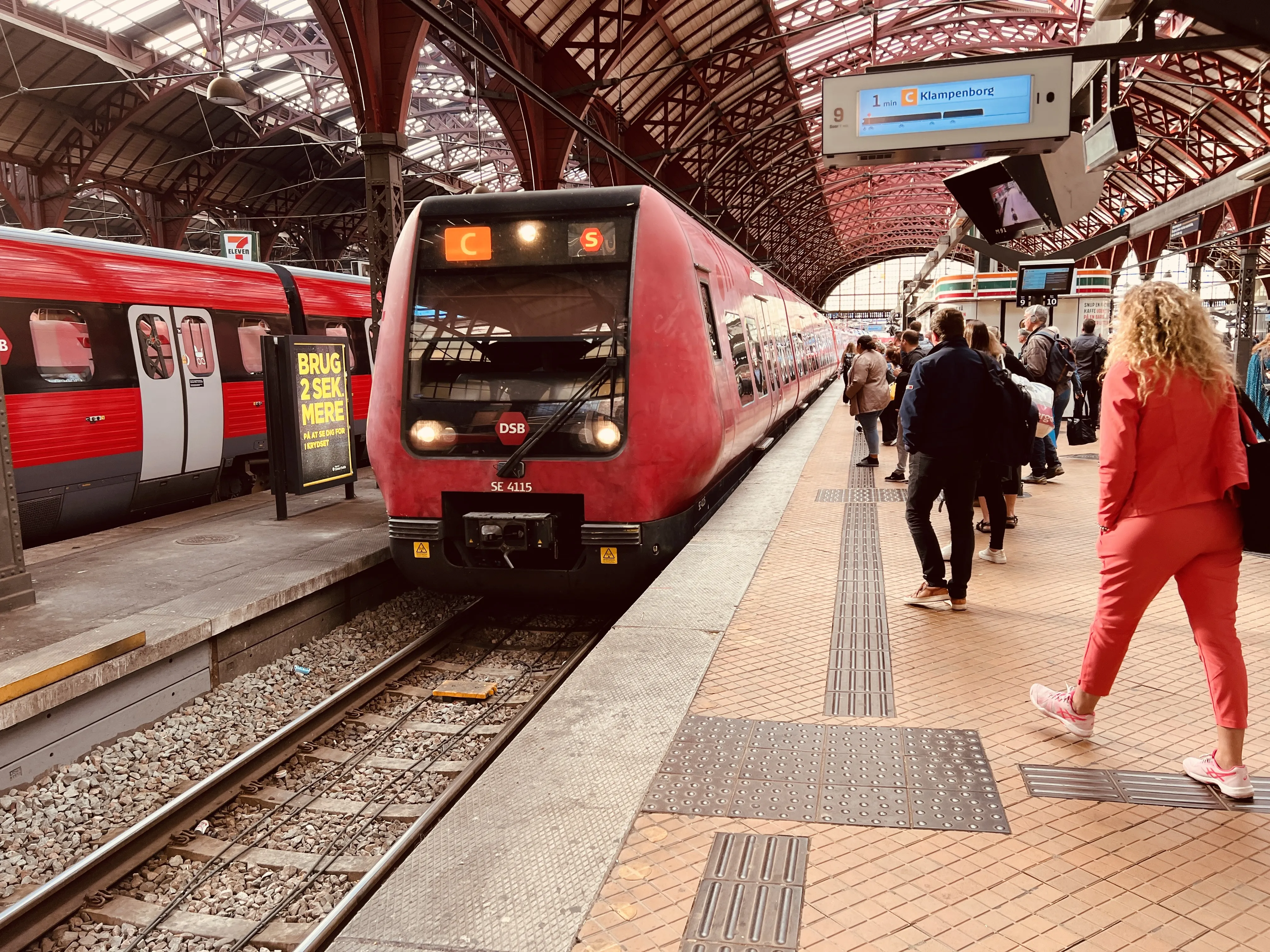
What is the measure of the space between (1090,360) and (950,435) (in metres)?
7.37

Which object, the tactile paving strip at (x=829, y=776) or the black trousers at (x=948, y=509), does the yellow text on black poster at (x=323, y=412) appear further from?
the tactile paving strip at (x=829, y=776)

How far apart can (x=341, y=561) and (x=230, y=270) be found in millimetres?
5081

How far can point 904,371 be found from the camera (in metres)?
8.76

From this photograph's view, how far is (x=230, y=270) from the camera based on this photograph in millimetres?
10586

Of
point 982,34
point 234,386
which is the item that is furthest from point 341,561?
point 982,34

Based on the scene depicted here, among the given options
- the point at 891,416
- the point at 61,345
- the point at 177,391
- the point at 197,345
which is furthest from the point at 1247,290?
the point at 61,345

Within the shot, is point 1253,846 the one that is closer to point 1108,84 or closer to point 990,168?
point 1108,84

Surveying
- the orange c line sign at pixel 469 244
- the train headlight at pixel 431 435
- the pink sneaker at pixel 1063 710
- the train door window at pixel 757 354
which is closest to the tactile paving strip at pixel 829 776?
the pink sneaker at pixel 1063 710

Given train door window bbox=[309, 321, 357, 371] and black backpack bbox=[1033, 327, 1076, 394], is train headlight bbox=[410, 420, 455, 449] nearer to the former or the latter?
black backpack bbox=[1033, 327, 1076, 394]

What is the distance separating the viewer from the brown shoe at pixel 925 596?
5113mm

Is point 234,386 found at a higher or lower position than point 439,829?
higher

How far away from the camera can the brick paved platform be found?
2.35 meters

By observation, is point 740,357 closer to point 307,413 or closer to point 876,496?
point 876,496

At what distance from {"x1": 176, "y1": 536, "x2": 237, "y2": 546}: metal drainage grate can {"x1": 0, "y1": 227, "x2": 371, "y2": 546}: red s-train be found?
1.24m
